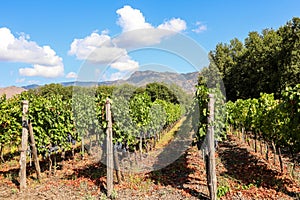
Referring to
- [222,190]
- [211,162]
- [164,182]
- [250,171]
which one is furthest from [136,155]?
[211,162]

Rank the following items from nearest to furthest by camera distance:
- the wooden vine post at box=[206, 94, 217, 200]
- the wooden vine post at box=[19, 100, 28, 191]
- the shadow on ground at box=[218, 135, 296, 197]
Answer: the wooden vine post at box=[206, 94, 217, 200]
the shadow on ground at box=[218, 135, 296, 197]
the wooden vine post at box=[19, 100, 28, 191]

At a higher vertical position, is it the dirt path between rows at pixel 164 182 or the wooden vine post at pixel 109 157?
the wooden vine post at pixel 109 157

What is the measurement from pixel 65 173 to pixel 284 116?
8.11 meters

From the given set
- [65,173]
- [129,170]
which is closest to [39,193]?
[65,173]

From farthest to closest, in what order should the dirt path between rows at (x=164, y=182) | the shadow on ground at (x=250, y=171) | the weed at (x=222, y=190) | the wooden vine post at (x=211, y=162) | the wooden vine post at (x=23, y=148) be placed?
the wooden vine post at (x=23, y=148), the shadow on ground at (x=250, y=171), the dirt path between rows at (x=164, y=182), the weed at (x=222, y=190), the wooden vine post at (x=211, y=162)

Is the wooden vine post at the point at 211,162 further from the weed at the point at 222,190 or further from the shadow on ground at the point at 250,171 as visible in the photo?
the shadow on ground at the point at 250,171

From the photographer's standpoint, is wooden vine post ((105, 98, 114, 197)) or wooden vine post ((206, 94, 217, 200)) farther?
wooden vine post ((105, 98, 114, 197))

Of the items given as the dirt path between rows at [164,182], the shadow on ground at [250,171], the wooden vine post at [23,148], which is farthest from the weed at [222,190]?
the wooden vine post at [23,148]

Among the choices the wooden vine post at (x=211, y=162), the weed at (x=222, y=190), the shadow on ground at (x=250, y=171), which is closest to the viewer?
the wooden vine post at (x=211, y=162)

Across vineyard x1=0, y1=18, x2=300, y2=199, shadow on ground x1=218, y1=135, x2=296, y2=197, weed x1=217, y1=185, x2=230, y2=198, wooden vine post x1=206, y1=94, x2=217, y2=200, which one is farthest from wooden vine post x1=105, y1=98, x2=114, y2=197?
shadow on ground x1=218, y1=135, x2=296, y2=197

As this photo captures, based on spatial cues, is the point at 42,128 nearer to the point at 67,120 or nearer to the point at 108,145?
the point at 67,120

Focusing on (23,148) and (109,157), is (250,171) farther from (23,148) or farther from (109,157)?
(23,148)

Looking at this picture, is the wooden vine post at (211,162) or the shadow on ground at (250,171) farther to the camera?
the shadow on ground at (250,171)

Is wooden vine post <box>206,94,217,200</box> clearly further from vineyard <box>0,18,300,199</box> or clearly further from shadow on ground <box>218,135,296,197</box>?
shadow on ground <box>218,135,296,197</box>
